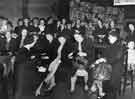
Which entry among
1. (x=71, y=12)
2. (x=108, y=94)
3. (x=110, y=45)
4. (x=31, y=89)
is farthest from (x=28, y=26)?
(x=108, y=94)

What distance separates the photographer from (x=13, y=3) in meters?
2.72

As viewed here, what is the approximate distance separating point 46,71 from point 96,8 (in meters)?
0.88

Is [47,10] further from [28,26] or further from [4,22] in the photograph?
[4,22]

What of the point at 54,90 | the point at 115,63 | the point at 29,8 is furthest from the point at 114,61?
the point at 29,8

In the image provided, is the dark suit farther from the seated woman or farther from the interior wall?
the interior wall

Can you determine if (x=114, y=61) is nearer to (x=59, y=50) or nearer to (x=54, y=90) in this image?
(x=59, y=50)

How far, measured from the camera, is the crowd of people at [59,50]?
2750 mm

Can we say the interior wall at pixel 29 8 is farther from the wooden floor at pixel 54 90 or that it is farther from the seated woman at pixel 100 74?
the seated woman at pixel 100 74

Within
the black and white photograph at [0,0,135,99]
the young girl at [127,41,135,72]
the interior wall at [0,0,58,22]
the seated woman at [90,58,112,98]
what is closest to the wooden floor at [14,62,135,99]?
the black and white photograph at [0,0,135,99]

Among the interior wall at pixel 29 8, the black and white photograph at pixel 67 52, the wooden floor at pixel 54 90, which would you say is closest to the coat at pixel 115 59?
the black and white photograph at pixel 67 52

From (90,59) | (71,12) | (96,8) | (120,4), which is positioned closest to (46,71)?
(90,59)

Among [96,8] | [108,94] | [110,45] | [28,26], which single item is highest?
[96,8]

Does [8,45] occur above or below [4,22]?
below

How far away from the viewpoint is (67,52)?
2.75 metres
